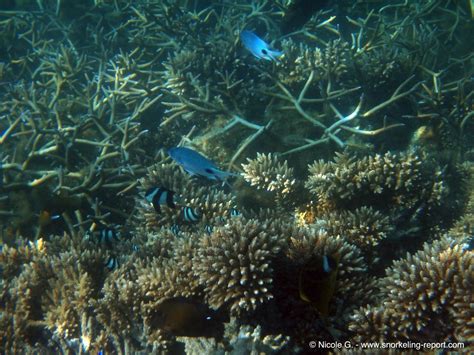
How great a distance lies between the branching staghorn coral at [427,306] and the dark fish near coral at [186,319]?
38.9 inches

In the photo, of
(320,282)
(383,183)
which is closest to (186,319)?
(320,282)

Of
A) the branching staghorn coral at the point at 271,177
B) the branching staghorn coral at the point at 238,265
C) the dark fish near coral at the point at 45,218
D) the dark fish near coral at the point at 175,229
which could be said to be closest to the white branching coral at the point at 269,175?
the branching staghorn coral at the point at 271,177

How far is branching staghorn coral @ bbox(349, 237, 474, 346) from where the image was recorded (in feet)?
7.41

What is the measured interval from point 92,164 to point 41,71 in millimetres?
3659

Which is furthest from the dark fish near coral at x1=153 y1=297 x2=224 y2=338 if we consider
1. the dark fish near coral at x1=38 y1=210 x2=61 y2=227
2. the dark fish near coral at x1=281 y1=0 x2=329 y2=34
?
the dark fish near coral at x1=281 y1=0 x2=329 y2=34

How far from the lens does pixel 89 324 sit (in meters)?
2.83

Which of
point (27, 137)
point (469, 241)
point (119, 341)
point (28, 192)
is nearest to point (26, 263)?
point (28, 192)

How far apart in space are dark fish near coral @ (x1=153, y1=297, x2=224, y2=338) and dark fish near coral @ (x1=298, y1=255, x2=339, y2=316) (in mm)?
903

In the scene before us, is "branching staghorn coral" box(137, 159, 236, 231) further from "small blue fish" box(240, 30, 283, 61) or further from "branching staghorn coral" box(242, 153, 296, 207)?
"small blue fish" box(240, 30, 283, 61)

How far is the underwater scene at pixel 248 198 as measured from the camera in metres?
2.42

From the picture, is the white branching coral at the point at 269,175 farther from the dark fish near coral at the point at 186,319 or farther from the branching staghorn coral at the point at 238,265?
the dark fish near coral at the point at 186,319

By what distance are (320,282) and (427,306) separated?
98 cm

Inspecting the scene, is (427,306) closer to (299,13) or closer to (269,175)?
(269,175)

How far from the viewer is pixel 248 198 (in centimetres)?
417
